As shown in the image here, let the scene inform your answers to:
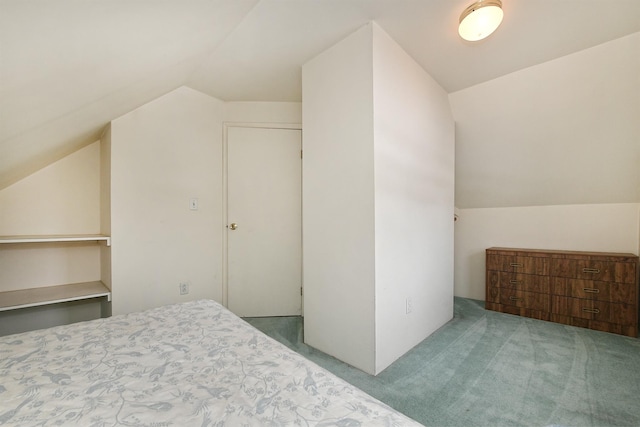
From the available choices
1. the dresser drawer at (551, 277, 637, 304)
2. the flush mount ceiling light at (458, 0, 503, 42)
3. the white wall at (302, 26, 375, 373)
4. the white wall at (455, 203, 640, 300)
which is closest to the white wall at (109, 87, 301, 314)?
the white wall at (302, 26, 375, 373)

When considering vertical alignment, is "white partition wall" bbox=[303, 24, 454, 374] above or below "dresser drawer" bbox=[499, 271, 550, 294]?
above

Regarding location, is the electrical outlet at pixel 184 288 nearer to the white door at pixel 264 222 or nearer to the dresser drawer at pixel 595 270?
the white door at pixel 264 222

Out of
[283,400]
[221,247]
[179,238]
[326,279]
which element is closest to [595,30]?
[326,279]

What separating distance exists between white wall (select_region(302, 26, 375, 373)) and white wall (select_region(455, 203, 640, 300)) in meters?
2.31

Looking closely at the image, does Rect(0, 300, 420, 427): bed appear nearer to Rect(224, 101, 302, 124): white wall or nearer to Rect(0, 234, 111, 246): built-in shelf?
Rect(0, 234, 111, 246): built-in shelf

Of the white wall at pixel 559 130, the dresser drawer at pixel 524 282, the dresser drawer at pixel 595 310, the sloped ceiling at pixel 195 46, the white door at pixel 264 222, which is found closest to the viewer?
the sloped ceiling at pixel 195 46

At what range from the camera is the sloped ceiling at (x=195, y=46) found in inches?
39.4

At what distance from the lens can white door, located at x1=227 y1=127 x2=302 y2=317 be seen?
282 cm

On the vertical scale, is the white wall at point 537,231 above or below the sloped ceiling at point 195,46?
below

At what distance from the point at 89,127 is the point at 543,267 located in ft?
13.9

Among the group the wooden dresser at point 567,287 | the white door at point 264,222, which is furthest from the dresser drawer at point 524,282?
the white door at point 264,222

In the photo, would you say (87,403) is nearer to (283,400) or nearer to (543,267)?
(283,400)

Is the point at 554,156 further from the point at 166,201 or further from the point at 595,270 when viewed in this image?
the point at 166,201

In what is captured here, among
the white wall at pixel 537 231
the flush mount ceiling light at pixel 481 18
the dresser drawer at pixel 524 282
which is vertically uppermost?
the flush mount ceiling light at pixel 481 18
